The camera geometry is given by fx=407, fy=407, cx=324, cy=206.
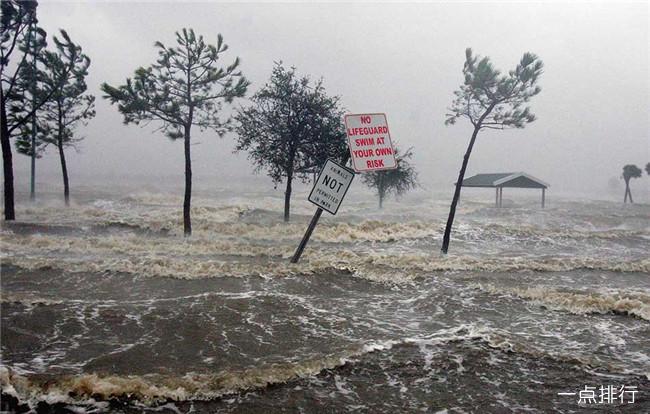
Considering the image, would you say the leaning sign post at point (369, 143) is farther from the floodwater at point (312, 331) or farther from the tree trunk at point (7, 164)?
the tree trunk at point (7, 164)

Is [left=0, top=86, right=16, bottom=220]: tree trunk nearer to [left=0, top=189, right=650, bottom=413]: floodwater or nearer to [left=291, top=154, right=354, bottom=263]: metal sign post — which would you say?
[left=0, top=189, right=650, bottom=413]: floodwater

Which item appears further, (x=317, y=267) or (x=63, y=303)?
(x=317, y=267)

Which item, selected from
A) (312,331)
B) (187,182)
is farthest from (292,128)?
(312,331)

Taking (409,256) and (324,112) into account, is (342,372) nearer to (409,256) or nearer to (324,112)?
(409,256)

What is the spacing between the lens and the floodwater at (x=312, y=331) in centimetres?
457

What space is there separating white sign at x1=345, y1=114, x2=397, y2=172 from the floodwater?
10.2ft

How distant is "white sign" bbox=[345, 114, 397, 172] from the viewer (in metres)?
8.96

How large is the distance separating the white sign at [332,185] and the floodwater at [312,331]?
2205mm

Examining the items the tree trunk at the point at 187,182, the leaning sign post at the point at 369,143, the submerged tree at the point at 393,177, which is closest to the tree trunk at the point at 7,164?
the tree trunk at the point at 187,182

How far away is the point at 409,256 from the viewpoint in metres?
15.0

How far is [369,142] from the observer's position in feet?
30.0

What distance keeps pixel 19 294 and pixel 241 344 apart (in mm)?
5563

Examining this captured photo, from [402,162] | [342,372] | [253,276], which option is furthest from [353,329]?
[402,162]

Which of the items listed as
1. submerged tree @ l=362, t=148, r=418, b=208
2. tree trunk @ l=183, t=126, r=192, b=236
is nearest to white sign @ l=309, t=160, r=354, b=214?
tree trunk @ l=183, t=126, r=192, b=236
